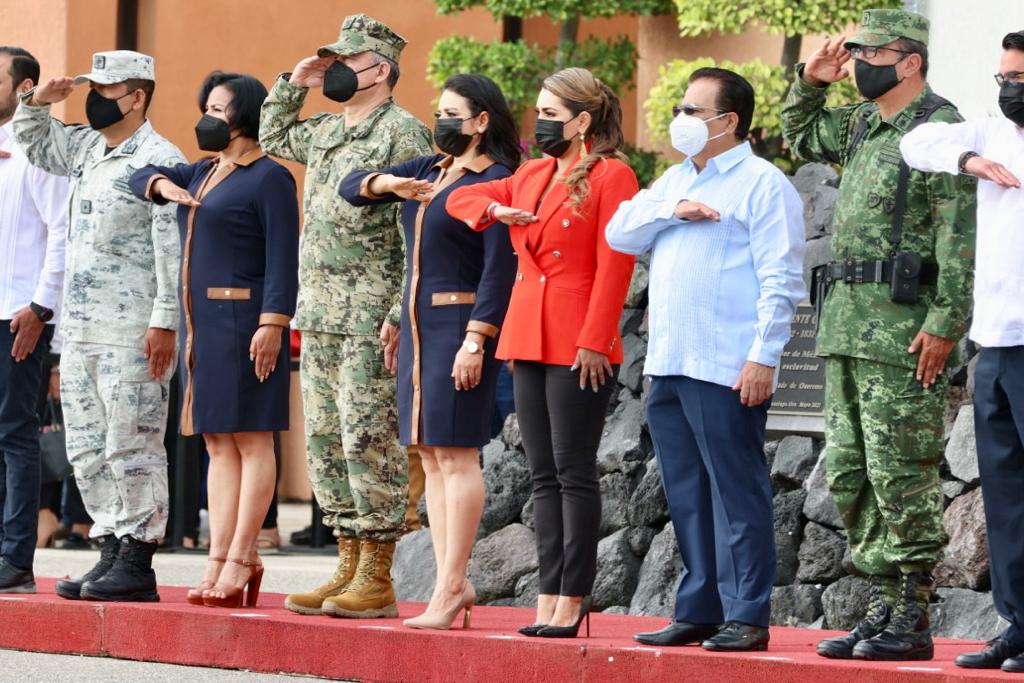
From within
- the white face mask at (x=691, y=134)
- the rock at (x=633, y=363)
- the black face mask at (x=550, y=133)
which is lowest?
the rock at (x=633, y=363)

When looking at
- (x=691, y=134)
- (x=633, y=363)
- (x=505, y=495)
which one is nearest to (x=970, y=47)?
(x=633, y=363)

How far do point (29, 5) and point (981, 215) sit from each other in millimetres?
11098

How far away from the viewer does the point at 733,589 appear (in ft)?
20.0

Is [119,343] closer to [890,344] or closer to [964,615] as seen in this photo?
[890,344]

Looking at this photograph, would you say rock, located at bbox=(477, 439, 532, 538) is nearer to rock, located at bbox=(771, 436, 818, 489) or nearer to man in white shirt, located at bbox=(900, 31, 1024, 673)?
rock, located at bbox=(771, 436, 818, 489)

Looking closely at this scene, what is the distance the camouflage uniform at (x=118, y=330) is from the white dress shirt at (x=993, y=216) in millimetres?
3192

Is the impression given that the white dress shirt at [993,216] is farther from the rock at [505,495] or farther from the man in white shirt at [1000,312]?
the rock at [505,495]

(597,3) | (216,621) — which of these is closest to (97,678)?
(216,621)

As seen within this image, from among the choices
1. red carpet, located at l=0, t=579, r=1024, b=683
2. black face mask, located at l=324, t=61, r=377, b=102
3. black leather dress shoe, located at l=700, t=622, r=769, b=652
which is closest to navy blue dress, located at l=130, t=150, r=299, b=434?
black face mask, located at l=324, t=61, r=377, b=102

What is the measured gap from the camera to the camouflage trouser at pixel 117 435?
773cm

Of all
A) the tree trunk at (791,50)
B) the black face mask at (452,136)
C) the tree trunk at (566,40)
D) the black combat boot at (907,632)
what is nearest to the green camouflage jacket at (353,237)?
the black face mask at (452,136)

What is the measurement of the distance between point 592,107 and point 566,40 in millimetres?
8355

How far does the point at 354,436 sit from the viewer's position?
721 cm

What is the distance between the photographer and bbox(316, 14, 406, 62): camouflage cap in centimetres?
737
